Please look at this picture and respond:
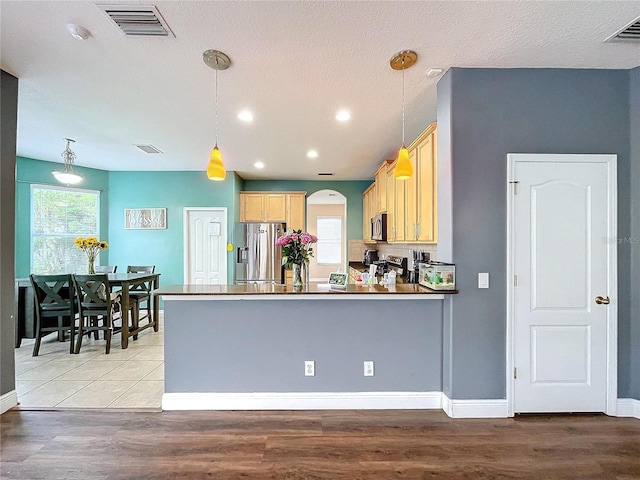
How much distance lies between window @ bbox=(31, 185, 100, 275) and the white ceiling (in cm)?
171

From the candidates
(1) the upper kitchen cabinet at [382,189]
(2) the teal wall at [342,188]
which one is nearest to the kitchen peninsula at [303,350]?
(1) the upper kitchen cabinet at [382,189]

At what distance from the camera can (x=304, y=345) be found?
2.53 meters

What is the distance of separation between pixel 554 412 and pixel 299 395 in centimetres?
205

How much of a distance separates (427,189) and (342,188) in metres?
3.58

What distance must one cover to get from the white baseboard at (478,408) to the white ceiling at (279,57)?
2.63 metres

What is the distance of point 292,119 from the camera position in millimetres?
3252

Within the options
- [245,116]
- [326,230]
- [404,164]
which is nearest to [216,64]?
[245,116]

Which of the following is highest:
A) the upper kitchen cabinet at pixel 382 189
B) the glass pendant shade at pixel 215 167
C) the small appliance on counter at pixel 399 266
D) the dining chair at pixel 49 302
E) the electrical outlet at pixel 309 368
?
the upper kitchen cabinet at pixel 382 189

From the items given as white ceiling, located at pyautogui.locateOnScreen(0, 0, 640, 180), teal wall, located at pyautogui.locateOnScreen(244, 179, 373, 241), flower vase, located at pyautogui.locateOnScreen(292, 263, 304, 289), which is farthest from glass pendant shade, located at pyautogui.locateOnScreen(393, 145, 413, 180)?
teal wall, located at pyautogui.locateOnScreen(244, 179, 373, 241)

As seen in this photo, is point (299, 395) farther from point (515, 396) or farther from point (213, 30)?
point (213, 30)

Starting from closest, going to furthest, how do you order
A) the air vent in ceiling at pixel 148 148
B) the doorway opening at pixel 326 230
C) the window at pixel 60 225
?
the air vent in ceiling at pixel 148 148 < the window at pixel 60 225 < the doorway opening at pixel 326 230

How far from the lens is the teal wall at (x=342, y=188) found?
636cm

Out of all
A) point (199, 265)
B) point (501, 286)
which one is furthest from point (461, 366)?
point (199, 265)

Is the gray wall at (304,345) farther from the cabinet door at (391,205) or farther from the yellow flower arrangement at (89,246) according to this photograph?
the yellow flower arrangement at (89,246)
